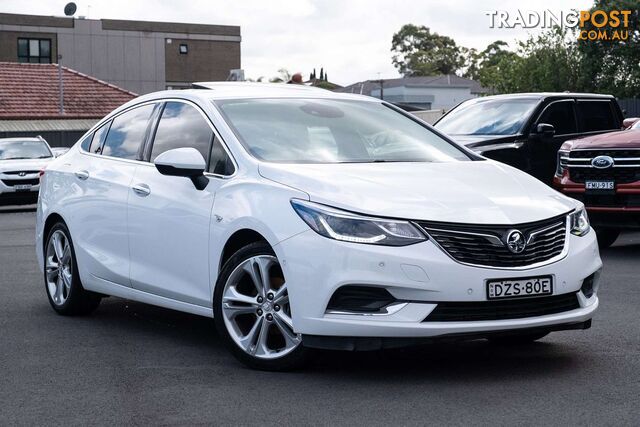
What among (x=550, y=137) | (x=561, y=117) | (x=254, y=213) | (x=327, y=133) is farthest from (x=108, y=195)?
(x=561, y=117)

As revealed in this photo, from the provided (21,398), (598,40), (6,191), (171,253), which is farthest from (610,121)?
(598,40)

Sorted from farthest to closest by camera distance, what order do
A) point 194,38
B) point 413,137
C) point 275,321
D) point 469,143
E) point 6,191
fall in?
point 194,38 < point 6,191 < point 469,143 < point 413,137 < point 275,321

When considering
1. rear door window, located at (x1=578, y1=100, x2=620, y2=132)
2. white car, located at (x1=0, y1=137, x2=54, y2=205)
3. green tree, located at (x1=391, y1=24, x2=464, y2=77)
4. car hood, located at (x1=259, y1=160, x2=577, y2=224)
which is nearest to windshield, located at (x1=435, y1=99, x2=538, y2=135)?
rear door window, located at (x1=578, y1=100, x2=620, y2=132)

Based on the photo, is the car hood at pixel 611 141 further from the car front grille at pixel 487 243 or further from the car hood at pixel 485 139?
the car front grille at pixel 487 243

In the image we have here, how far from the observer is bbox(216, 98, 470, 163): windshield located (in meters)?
7.13

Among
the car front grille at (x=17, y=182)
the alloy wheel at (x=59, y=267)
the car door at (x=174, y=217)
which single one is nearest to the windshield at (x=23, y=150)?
the car front grille at (x=17, y=182)

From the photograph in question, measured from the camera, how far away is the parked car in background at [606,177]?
12.9 metres

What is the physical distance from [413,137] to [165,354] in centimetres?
210

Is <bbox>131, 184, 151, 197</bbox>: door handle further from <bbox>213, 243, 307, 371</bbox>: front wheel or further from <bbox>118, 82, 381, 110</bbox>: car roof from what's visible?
<bbox>213, 243, 307, 371</bbox>: front wheel

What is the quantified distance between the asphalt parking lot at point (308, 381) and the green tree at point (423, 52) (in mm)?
134153

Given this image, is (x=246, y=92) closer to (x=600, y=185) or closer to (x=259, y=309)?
(x=259, y=309)

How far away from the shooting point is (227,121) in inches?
287

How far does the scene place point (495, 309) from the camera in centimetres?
616

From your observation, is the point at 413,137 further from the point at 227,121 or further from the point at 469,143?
the point at 469,143
